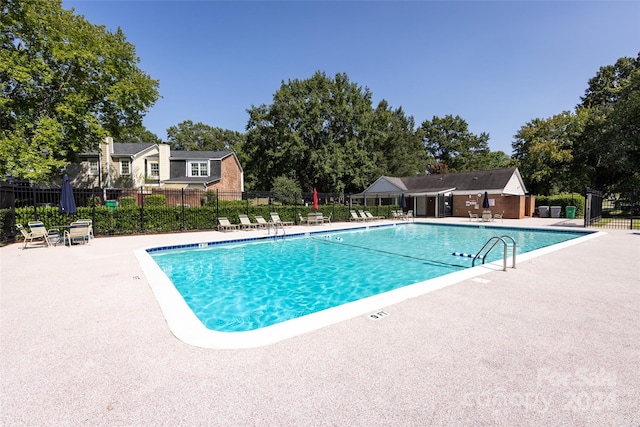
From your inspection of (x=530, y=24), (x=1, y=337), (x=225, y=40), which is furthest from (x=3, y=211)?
(x=530, y=24)

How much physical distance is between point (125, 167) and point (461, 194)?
3350 cm

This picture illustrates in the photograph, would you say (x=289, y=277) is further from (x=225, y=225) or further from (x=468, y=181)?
(x=468, y=181)

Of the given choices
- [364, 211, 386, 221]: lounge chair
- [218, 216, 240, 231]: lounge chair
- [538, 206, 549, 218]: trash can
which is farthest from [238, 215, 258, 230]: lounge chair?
[538, 206, 549, 218]: trash can

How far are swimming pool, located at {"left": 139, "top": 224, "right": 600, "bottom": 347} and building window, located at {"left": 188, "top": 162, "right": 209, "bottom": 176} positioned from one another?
68.7 ft

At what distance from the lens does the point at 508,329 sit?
11.9 feet

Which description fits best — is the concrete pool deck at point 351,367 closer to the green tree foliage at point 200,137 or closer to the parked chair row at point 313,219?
the parked chair row at point 313,219

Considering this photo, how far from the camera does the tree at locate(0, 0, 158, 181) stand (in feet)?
56.7

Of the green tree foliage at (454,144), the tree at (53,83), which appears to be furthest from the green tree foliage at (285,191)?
the green tree foliage at (454,144)

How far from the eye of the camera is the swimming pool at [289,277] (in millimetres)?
4492

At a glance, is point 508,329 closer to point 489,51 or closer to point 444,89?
point 489,51

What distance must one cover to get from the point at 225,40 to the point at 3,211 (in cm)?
1247

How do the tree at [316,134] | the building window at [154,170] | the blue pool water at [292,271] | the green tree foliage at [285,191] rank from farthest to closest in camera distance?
the tree at [316,134]
the building window at [154,170]
the green tree foliage at [285,191]
the blue pool water at [292,271]

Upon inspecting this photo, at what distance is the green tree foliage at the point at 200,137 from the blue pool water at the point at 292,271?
48.0m

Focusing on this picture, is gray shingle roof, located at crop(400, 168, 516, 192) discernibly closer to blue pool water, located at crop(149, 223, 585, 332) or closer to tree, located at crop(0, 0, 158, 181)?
blue pool water, located at crop(149, 223, 585, 332)
